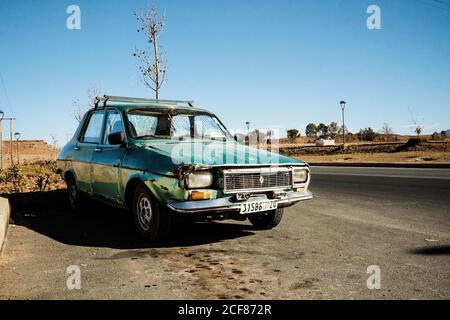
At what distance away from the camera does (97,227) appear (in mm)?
5719

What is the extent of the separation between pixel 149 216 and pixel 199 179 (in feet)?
2.91

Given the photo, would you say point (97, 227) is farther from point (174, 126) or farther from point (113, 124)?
point (174, 126)

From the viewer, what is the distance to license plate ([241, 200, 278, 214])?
4363mm

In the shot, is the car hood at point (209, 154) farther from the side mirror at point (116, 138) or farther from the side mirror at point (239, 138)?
the side mirror at point (239, 138)

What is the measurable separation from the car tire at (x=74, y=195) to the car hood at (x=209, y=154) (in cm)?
241

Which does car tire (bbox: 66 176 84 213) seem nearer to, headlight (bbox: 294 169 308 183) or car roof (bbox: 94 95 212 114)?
car roof (bbox: 94 95 212 114)

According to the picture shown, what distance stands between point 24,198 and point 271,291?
20.8ft

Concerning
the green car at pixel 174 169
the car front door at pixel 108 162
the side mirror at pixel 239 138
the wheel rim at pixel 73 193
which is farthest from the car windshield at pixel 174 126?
the wheel rim at pixel 73 193

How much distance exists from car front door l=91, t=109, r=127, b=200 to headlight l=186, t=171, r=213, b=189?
1.33 m

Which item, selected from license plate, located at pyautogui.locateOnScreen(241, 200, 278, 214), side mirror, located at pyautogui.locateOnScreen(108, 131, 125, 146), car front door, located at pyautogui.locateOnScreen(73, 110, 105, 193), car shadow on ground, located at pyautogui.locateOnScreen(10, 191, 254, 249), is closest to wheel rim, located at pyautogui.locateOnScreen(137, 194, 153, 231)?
car shadow on ground, located at pyautogui.locateOnScreen(10, 191, 254, 249)

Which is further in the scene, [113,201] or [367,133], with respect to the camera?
[367,133]

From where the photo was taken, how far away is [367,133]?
65.9 meters

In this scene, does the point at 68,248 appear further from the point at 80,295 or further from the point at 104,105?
the point at 104,105
